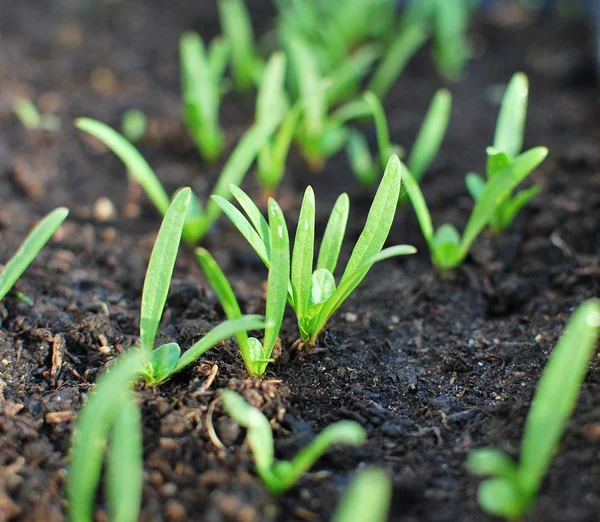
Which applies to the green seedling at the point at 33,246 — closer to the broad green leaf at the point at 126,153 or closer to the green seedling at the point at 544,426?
the broad green leaf at the point at 126,153

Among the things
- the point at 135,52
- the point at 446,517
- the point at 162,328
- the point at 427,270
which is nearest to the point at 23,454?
the point at 162,328

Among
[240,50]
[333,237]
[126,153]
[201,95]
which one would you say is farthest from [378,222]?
[240,50]

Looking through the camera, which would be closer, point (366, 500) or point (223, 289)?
point (366, 500)

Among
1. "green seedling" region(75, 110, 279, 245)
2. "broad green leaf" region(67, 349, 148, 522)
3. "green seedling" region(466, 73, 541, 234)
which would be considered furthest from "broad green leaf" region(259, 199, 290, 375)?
"green seedling" region(466, 73, 541, 234)

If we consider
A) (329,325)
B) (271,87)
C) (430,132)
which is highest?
(271,87)

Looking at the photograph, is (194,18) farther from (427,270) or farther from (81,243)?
(427,270)

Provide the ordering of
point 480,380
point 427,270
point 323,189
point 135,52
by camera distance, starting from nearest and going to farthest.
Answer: point 480,380 → point 427,270 → point 323,189 → point 135,52

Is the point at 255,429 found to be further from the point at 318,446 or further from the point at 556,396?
the point at 556,396
